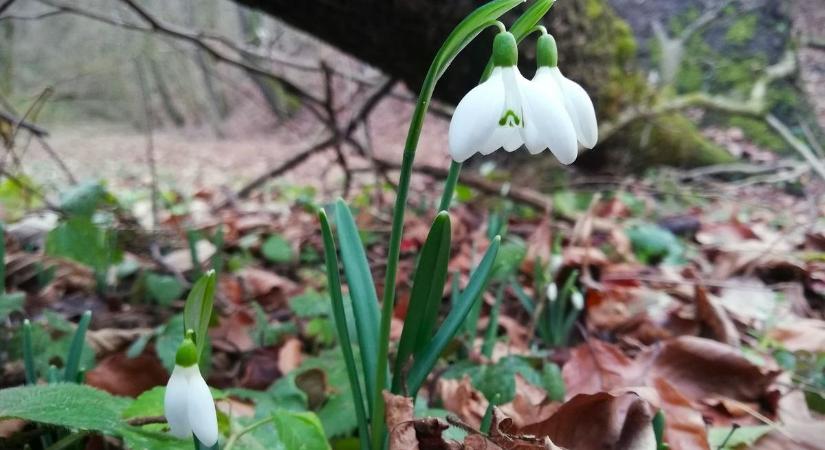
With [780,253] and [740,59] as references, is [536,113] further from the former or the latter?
[740,59]

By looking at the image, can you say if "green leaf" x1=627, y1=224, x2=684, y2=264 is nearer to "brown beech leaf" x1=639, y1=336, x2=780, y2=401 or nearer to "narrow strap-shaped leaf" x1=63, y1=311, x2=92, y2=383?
"brown beech leaf" x1=639, y1=336, x2=780, y2=401

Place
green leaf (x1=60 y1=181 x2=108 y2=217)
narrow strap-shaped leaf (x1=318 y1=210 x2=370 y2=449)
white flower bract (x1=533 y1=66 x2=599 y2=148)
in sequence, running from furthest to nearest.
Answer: green leaf (x1=60 y1=181 x2=108 y2=217)
narrow strap-shaped leaf (x1=318 y1=210 x2=370 y2=449)
white flower bract (x1=533 y1=66 x2=599 y2=148)

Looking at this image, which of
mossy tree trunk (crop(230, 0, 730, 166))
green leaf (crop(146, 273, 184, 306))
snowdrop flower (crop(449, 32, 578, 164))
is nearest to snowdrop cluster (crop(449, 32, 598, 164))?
snowdrop flower (crop(449, 32, 578, 164))

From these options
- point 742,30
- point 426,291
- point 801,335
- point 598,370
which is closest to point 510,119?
point 426,291

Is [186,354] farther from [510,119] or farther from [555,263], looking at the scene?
[555,263]

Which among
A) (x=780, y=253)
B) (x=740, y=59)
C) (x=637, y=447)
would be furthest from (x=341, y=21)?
(x=740, y=59)
